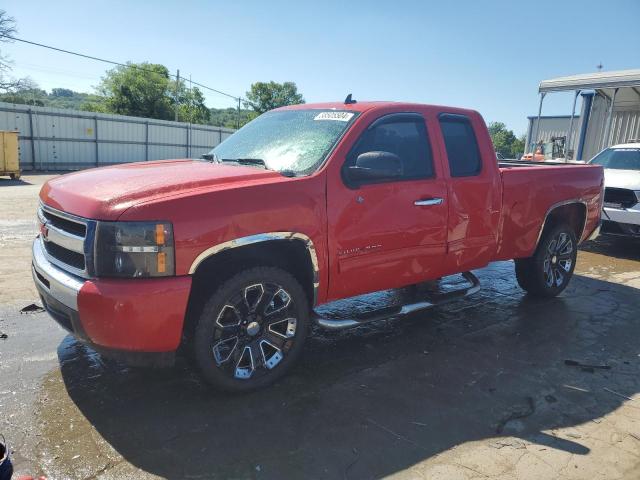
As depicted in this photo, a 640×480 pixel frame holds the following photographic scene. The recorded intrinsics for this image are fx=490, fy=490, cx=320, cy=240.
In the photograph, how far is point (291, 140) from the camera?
396 cm

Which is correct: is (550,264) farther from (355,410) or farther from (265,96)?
(265,96)

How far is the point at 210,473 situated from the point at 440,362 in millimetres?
2149

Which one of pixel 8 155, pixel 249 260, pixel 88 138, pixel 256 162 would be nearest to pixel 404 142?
pixel 256 162

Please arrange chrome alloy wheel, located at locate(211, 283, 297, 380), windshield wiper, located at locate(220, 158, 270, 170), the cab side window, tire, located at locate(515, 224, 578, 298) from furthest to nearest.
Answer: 1. tire, located at locate(515, 224, 578, 298)
2. the cab side window
3. windshield wiper, located at locate(220, 158, 270, 170)
4. chrome alloy wheel, located at locate(211, 283, 297, 380)

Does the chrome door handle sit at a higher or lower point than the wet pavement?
higher

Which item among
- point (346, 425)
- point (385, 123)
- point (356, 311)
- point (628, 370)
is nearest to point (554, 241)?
point (628, 370)

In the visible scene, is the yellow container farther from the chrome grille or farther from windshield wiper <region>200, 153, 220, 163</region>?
the chrome grille

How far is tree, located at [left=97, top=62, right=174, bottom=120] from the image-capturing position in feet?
153

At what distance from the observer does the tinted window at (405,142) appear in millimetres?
3918

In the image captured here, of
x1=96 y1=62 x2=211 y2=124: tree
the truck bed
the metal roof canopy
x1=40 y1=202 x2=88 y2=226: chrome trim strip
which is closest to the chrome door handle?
the truck bed

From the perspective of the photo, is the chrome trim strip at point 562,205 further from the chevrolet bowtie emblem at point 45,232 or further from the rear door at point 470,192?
the chevrolet bowtie emblem at point 45,232

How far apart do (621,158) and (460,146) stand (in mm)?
7153

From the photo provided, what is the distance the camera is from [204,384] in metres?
3.48

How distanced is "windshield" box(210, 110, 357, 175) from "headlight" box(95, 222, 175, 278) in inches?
43.7
